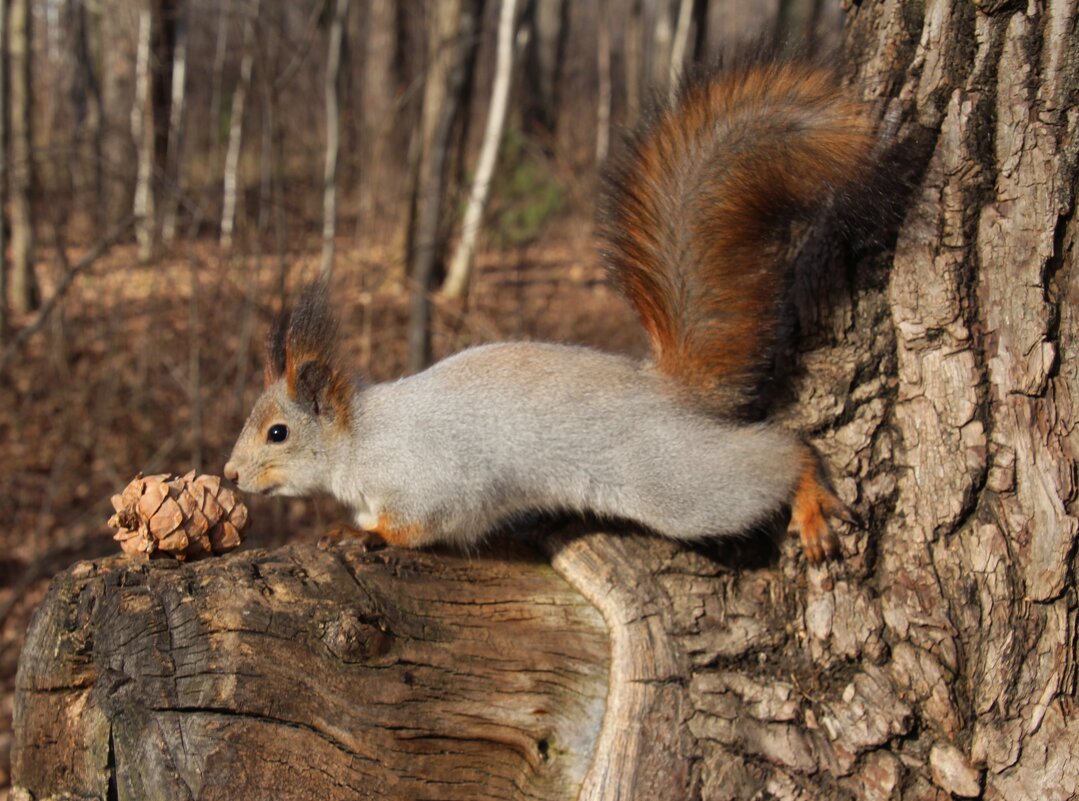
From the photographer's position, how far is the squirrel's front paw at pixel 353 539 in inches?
65.8

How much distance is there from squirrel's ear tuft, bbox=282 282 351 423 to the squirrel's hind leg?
3.08 ft

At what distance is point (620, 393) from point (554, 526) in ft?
0.97

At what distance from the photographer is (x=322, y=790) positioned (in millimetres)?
1353

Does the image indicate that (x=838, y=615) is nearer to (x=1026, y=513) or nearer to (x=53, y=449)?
(x=1026, y=513)

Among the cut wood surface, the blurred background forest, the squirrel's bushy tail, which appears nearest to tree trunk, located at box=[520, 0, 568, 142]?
the blurred background forest

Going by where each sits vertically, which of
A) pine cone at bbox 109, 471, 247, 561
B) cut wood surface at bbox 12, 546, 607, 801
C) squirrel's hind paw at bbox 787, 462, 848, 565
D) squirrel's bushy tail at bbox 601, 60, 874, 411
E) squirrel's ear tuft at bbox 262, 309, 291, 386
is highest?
squirrel's bushy tail at bbox 601, 60, 874, 411

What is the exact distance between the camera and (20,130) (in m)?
6.17

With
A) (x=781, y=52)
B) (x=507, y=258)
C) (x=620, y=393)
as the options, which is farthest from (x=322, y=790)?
(x=507, y=258)

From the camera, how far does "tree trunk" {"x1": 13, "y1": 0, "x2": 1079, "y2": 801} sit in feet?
4.50

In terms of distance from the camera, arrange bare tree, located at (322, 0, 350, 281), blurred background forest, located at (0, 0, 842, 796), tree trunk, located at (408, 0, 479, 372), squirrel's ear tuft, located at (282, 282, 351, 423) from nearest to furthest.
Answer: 1. squirrel's ear tuft, located at (282, 282, 351, 423)
2. blurred background forest, located at (0, 0, 842, 796)
3. tree trunk, located at (408, 0, 479, 372)
4. bare tree, located at (322, 0, 350, 281)

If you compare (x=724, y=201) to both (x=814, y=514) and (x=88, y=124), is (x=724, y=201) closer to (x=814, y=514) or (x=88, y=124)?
(x=814, y=514)

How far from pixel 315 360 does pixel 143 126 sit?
4.38 meters

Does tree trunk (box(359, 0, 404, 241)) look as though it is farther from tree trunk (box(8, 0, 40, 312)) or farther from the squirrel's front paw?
the squirrel's front paw

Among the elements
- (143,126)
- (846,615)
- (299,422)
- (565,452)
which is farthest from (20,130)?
(846,615)
